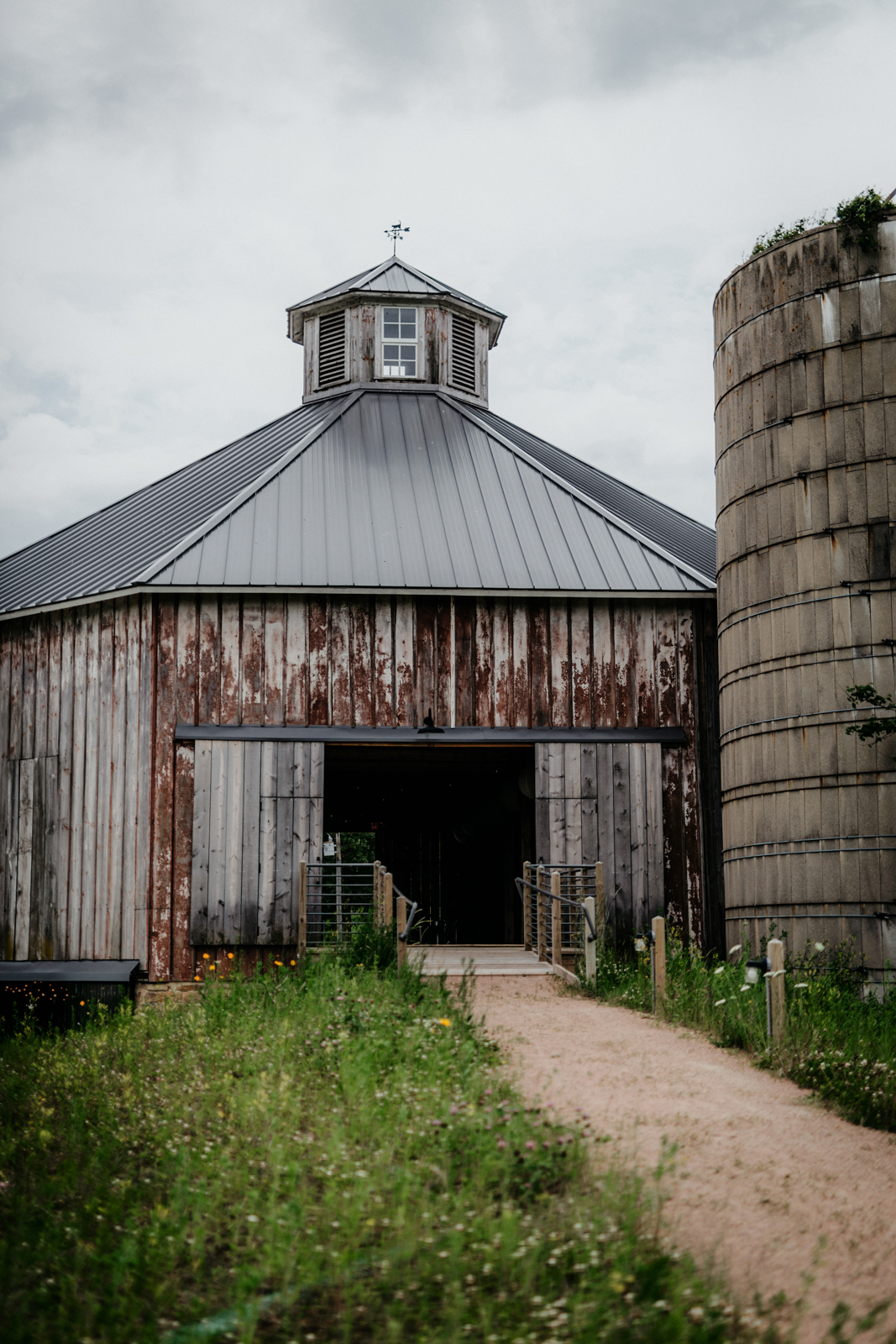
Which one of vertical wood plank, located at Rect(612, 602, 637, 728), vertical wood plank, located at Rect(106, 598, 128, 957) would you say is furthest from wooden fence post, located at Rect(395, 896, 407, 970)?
vertical wood plank, located at Rect(612, 602, 637, 728)

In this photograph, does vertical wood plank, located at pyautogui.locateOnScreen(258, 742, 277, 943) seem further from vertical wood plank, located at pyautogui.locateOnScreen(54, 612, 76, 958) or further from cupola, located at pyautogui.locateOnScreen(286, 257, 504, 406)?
cupola, located at pyautogui.locateOnScreen(286, 257, 504, 406)

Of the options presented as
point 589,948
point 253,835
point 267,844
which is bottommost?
point 589,948

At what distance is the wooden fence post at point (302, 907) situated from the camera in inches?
559

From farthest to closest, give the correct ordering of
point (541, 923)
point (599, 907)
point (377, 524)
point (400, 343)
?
point (400, 343) → point (377, 524) → point (541, 923) → point (599, 907)

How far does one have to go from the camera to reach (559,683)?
15352 millimetres

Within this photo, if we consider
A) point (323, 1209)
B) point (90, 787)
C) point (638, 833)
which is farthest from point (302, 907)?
point (323, 1209)

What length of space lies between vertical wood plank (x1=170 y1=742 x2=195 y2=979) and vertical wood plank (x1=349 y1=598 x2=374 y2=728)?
2.03m

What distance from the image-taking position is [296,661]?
1504 cm

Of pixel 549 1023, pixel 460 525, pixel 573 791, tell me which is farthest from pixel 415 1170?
pixel 460 525

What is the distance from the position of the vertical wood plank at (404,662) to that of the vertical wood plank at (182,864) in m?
2.52

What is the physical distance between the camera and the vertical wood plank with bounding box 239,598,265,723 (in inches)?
586

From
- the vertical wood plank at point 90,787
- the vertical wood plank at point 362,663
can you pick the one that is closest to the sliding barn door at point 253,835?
the vertical wood plank at point 362,663

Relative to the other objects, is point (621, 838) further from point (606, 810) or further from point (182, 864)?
point (182, 864)

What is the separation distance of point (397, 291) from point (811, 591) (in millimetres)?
10882
